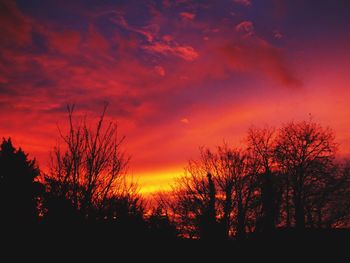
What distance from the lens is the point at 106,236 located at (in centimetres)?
1235

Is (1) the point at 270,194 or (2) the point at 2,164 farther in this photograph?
(1) the point at 270,194

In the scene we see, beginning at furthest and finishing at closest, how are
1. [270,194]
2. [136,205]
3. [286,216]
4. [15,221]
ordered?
[286,216] < [270,194] < [136,205] < [15,221]

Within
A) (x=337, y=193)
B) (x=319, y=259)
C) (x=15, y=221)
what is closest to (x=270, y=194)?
(x=337, y=193)

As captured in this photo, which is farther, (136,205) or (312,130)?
(312,130)

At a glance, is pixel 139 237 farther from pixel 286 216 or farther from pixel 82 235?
pixel 286 216

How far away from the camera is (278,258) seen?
19.1 meters

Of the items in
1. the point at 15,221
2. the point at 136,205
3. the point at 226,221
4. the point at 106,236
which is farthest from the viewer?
the point at 226,221

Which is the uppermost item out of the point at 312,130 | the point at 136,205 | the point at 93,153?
the point at 312,130

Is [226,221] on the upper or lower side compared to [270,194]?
lower

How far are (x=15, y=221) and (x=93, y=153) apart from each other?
145 inches

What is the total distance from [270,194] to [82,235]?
26060 mm

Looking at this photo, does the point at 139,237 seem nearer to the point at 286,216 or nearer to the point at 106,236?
the point at 106,236

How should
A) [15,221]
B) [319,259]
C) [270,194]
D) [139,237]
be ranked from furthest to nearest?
[270,194] < [319,259] < [139,237] < [15,221]

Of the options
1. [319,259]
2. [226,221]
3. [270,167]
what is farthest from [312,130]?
[319,259]
